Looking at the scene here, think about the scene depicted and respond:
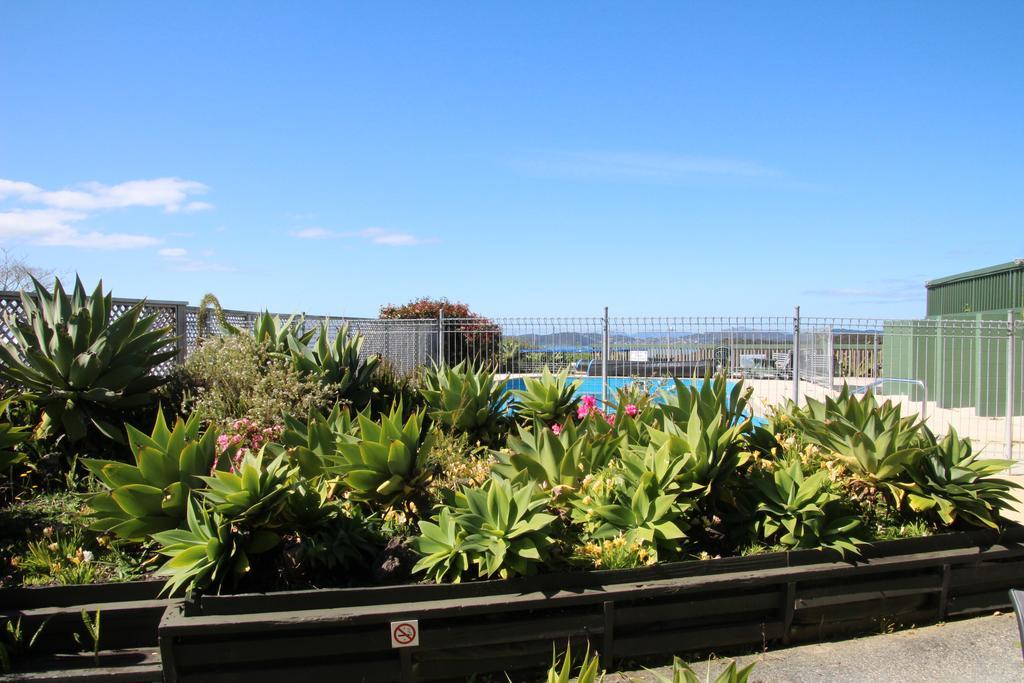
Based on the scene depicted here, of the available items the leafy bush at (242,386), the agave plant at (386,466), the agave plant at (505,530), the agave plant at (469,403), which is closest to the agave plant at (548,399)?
the agave plant at (469,403)

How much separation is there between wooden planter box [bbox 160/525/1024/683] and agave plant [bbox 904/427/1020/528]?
25cm

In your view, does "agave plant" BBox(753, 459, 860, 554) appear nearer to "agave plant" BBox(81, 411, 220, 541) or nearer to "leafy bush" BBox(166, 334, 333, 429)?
"agave plant" BBox(81, 411, 220, 541)

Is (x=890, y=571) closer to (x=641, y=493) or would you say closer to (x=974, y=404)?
(x=641, y=493)

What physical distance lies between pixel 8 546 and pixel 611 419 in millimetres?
4499

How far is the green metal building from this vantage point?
548 inches

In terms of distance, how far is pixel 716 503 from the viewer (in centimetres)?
462

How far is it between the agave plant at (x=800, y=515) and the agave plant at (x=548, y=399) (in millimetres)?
2172

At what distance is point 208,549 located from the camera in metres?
3.54

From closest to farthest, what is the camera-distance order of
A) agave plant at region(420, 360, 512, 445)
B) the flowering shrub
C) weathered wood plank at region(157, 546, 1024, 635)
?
1. weathered wood plank at region(157, 546, 1024, 635)
2. the flowering shrub
3. agave plant at region(420, 360, 512, 445)

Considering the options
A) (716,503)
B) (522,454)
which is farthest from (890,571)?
(522,454)

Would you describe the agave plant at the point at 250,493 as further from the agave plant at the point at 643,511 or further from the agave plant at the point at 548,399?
the agave plant at the point at 548,399

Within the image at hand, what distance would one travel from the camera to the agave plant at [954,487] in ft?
15.1

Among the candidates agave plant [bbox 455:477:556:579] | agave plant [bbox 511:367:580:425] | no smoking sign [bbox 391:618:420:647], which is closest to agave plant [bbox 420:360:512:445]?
agave plant [bbox 511:367:580:425]

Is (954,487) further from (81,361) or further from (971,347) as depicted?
(971,347)
